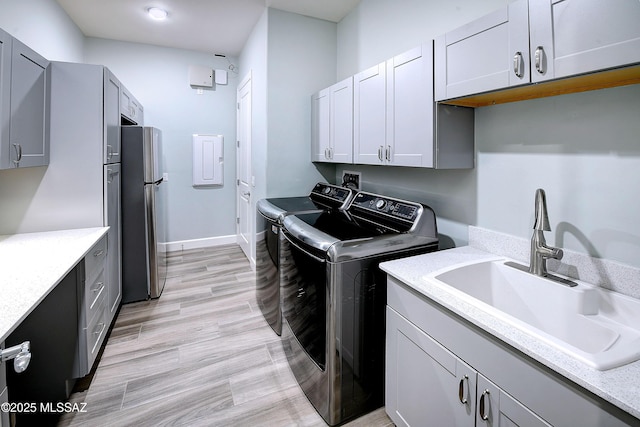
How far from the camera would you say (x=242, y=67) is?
4.19m

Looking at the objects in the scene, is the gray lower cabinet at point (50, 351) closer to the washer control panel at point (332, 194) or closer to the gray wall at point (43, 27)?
the washer control panel at point (332, 194)

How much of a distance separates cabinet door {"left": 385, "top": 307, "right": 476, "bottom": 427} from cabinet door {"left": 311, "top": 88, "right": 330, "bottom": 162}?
5.49ft

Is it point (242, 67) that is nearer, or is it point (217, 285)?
point (217, 285)

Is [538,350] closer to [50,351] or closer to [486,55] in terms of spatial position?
[486,55]

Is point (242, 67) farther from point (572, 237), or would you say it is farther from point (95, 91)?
point (572, 237)

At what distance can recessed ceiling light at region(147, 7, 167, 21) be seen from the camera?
10.1 feet

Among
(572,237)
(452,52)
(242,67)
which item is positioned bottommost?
(572,237)

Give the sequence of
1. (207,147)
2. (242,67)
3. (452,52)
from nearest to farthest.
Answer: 1. (452,52)
2. (242,67)
3. (207,147)

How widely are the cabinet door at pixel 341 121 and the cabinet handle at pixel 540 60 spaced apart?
4.39 feet

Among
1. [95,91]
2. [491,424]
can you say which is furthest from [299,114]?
[491,424]

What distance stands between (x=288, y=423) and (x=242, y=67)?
3.96 m

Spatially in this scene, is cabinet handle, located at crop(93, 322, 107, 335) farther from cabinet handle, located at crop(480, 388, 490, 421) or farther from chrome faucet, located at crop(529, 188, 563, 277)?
chrome faucet, located at crop(529, 188, 563, 277)

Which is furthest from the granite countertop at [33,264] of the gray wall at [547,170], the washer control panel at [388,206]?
the gray wall at [547,170]

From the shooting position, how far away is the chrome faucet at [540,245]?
1.31 meters
